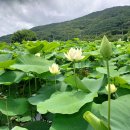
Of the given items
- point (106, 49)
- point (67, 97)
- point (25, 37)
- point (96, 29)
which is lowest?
point (67, 97)

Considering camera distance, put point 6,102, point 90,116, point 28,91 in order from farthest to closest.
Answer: point 28,91
point 6,102
point 90,116

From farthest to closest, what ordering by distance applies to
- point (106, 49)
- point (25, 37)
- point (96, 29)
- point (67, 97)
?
point (96, 29)
point (25, 37)
point (67, 97)
point (106, 49)

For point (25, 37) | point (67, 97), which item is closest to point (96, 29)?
point (25, 37)

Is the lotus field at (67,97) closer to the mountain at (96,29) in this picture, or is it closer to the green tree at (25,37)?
the green tree at (25,37)

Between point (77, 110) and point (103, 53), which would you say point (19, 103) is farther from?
point (103, 53)

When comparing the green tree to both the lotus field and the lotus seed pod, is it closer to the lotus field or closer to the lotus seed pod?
the lotus field

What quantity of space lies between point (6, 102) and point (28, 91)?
508 millimetres

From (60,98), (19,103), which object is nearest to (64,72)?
(19,103)

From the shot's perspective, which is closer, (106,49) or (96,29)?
(106,49)

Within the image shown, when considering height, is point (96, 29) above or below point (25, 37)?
above

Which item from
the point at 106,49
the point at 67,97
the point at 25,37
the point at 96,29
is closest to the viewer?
the point at 106,49

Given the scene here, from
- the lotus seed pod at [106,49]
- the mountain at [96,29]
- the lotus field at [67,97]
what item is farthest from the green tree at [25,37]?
the mountain at [96,29]

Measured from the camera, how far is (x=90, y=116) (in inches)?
35.5

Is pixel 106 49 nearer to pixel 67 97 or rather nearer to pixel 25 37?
pixel 67 97
